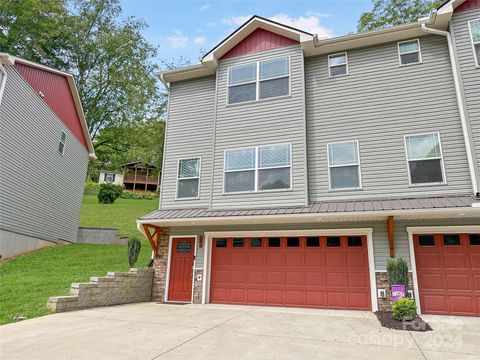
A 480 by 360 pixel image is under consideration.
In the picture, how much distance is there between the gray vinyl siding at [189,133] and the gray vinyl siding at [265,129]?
0.59 m

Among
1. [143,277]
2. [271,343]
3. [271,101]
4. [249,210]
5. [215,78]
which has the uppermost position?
[215,78]

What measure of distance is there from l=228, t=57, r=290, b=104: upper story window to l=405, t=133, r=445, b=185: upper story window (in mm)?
4215

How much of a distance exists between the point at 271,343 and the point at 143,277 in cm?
628

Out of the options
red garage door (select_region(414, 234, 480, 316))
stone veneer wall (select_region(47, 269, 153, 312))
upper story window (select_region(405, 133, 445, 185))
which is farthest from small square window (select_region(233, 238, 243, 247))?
upper story window (select_region(405, 133, 445, 185))

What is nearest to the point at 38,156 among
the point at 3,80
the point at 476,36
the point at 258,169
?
the point at 3,80

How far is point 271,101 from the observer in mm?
11016

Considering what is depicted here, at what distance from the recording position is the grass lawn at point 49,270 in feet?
25.4

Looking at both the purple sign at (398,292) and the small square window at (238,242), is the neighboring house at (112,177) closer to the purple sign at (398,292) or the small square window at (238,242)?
the small square window at (238,242)

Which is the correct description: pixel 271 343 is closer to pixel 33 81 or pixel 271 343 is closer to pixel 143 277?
pixel 143 277

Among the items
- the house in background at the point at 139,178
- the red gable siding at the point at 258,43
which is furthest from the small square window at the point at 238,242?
the house in background at the point at 139,178

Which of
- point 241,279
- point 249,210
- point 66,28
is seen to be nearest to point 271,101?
point 249,210

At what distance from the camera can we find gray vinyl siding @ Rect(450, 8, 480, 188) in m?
8.73

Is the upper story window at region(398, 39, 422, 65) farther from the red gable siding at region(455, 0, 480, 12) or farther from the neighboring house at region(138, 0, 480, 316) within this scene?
the red gable siding at region(455, 0, 480, 12)

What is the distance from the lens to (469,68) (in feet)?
30.1
